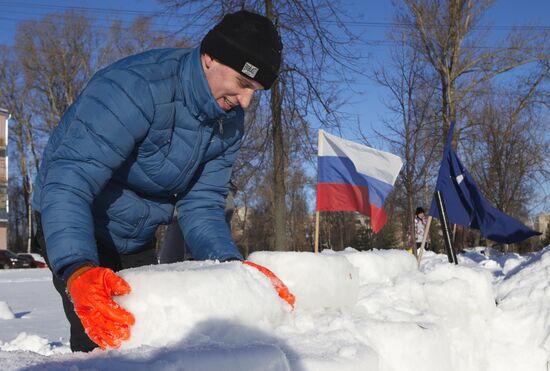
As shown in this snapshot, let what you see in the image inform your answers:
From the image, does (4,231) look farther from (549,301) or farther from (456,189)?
(549,301)

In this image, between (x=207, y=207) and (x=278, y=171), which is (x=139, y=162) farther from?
(x=278, y=171)

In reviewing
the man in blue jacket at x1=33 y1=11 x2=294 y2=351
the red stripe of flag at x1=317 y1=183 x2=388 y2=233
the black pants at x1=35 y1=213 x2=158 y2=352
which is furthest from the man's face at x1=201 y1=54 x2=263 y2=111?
the red stripe of flag at x1=317 y1=183 x2=388 y2=233

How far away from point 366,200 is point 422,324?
470 centimetres

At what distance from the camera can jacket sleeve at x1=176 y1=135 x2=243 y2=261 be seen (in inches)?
99.3

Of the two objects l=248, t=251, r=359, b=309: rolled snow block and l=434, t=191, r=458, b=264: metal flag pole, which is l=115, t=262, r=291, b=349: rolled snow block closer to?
l=248, t=251, r=359, b=309: rolled snow block

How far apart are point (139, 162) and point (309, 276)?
0.77 m

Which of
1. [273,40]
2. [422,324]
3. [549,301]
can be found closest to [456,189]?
[549,301]

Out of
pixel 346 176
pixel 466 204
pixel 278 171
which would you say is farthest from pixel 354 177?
pixel 278 171

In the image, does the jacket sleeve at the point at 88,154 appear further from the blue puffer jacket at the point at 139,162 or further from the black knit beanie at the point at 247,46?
the black knit beanie at the point at 247,46

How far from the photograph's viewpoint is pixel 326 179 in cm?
748

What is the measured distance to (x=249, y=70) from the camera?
83.2 inches

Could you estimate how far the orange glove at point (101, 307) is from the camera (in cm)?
162

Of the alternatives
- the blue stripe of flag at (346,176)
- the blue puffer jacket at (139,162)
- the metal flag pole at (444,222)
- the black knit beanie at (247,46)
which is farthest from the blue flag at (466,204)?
the black knit beanie at (247,46)

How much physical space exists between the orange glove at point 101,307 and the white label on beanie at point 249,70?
2.76 ft
